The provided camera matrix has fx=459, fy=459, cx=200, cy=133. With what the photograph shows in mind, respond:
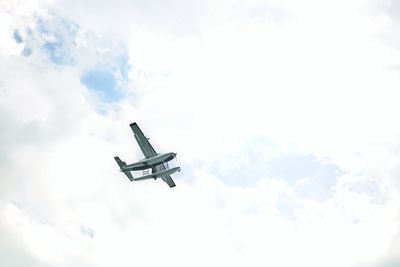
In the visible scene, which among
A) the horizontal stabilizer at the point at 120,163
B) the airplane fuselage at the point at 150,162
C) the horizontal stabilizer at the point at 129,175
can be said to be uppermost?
→ the horizontal stabilizer at the point at 120,163

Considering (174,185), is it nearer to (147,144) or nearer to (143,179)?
(143,179)

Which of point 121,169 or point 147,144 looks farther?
point 121,169

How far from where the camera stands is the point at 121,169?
9444 centimetres

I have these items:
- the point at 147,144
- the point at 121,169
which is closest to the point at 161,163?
the point at 147,144

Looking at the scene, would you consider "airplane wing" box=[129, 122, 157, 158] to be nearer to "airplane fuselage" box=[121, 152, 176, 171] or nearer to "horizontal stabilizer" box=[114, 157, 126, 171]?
"airplane fuselage" box=[121, 152, 176, 171]

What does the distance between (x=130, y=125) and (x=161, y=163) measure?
9.47 metres

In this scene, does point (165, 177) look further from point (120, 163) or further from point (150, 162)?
point (120, 163)

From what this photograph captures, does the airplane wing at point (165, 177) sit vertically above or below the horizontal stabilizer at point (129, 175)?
above

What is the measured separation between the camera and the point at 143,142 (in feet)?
Result: 289

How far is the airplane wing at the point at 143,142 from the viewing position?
3442 inches

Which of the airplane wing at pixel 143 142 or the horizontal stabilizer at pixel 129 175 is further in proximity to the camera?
the horizontal stabilizer at pixel 129 175

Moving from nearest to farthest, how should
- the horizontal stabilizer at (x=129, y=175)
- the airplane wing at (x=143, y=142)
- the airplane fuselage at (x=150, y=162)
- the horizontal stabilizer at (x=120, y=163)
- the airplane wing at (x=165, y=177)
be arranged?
1. the airplane fuselage at (x=150, y=162)
2. the airplane wing at (x=143, y=142)
3. the airplane wing at (x=165, y=177)
4. the horizontal stabilizer at (x=120, y=163)
5. the horizontal stabilizer at (x=129, y=175)

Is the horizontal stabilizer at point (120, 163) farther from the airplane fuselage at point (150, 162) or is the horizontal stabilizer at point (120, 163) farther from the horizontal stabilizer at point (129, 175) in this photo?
the horizontal stabilizer at point (129, 175)

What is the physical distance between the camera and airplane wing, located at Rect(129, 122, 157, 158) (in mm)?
87438
